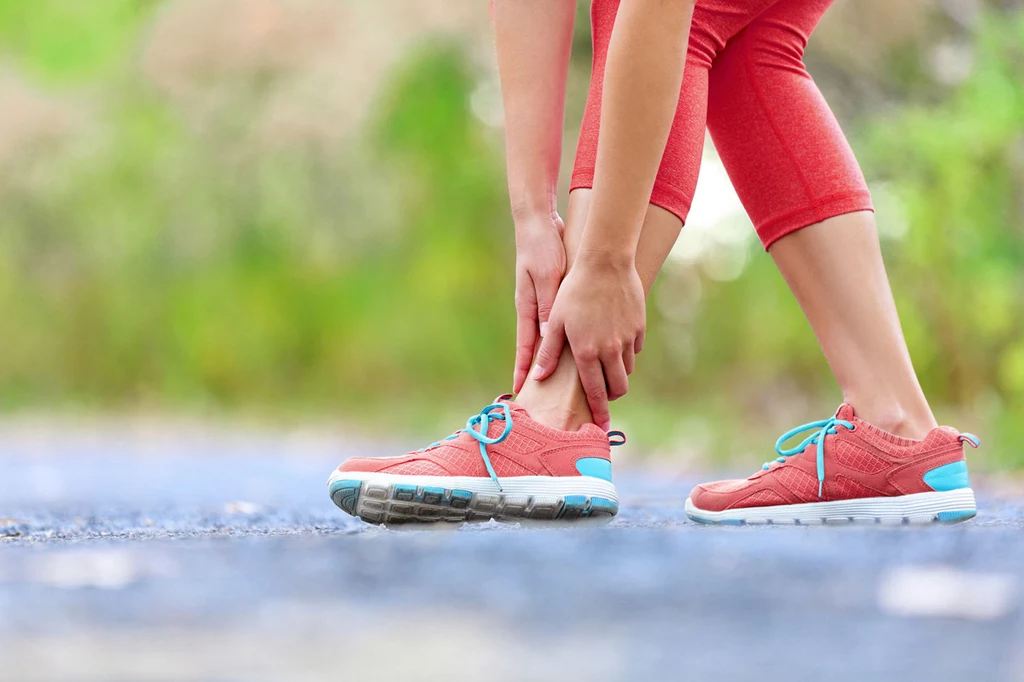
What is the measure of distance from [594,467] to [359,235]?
24.9 feet

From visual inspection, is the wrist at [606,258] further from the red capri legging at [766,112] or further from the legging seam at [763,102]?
the legging seam at [763,102]

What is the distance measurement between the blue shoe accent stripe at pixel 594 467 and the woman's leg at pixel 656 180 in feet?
0.18

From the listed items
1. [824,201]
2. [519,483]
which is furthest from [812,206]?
[519,483]

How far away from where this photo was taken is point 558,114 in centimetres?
162

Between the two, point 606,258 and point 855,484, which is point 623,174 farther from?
point 855,484

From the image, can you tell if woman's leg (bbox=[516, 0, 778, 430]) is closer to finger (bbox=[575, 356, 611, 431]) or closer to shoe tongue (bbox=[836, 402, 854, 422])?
finger (bbox=[575, 356, 611, 431])

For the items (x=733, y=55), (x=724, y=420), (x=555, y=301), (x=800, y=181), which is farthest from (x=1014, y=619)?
(x=724, y=420)

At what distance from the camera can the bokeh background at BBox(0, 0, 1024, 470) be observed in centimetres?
517

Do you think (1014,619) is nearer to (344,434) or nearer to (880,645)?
(880,645)

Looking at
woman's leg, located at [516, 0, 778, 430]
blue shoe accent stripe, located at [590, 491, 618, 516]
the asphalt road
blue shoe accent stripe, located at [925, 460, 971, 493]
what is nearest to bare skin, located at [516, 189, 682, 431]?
woman's leg, located at [516, 0, 778, 430]

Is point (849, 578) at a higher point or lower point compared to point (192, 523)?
lower

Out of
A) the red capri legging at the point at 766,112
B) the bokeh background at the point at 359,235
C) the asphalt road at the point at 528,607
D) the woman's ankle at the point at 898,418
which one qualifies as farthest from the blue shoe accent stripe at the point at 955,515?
the bokeh background at the point at 359,235

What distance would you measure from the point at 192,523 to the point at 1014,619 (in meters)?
1.17

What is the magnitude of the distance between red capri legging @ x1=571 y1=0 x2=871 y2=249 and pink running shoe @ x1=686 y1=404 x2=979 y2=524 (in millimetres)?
311
